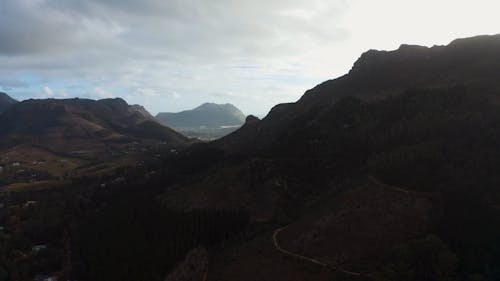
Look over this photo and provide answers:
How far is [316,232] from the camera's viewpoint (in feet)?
417

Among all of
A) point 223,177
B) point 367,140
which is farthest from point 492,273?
point 223,177

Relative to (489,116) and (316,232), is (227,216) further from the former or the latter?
(489,116)

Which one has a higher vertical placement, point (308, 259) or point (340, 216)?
point (340, 216)

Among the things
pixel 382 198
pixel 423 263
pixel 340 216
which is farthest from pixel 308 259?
pixel 382 198

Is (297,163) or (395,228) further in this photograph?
(297,163)

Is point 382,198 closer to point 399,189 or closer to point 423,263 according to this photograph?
point 399,189

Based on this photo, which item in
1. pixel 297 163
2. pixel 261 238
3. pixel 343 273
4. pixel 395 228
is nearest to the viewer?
pixel 343 273

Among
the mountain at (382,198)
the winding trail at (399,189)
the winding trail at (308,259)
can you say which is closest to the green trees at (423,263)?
the mountain at (382,198)

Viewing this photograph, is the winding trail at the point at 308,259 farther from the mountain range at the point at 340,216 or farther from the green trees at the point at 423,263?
the green trees at the point at 423,263

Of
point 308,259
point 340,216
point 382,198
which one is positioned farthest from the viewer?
point 382,198

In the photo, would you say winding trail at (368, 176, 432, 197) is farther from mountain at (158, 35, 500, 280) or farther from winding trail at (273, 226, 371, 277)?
winding trail at (273, 226, 371, 277)

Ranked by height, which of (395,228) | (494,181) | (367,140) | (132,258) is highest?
(367,140)

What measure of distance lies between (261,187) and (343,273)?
71.3 m

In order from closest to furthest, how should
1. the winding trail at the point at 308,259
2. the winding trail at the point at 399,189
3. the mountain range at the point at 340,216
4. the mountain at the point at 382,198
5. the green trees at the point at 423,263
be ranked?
1. the green trees at the point at 423,263
2. the winding trail at the point at 308,259
3. the mountain at the point at 382,198
4. the mountain range at the point at 340,216
5. the winding trail at the point at 399,189
